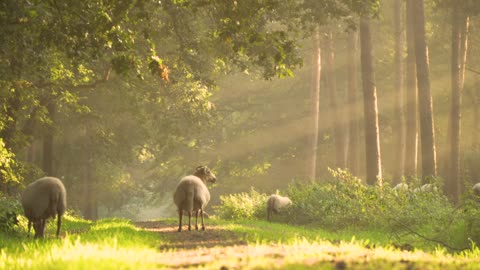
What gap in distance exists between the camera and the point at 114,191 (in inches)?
2378

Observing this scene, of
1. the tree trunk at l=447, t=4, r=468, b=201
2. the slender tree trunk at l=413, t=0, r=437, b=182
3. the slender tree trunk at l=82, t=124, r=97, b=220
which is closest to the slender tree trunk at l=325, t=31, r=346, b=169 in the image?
the tree trunk at l=447, t=4, r=468, b=201

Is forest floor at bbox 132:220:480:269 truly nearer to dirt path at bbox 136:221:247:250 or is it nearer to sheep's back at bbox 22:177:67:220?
dirt path at bbox 136:221:247:250

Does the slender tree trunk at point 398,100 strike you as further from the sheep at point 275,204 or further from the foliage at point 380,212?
the sheep at point 275,204

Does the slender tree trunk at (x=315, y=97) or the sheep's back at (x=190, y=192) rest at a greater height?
the slender tree trunk at (x=315, y=97)

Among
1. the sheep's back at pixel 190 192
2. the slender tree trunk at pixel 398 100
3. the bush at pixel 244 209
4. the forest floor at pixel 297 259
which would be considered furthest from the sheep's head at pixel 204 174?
the slender tree trunk at pixel 398 100

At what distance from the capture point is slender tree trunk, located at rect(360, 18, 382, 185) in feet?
95.3

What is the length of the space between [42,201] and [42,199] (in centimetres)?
5

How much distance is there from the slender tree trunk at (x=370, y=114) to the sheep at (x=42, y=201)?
17.1 m

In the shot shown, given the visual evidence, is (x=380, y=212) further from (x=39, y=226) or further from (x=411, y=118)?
(x=411, y=118)

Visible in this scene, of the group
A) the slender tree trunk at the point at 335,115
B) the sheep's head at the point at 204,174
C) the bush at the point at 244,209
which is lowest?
the bush at the point at 244,209

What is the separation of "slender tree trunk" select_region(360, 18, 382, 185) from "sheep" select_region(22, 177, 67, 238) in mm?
17139

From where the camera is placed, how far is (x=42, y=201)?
48.4 feet

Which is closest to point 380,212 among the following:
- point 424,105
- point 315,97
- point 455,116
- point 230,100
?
point 424,105

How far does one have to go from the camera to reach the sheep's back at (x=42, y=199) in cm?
1476
